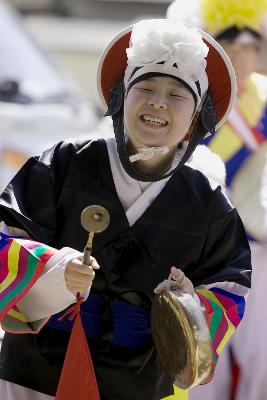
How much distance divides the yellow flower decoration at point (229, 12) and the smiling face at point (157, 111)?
218 centimetres

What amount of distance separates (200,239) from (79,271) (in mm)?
461

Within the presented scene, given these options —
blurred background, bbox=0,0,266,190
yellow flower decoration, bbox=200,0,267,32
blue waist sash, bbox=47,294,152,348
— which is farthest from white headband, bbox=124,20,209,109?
blurred background, bbox=0,0,266,190

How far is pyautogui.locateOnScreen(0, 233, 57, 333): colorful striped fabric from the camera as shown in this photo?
3.34 m

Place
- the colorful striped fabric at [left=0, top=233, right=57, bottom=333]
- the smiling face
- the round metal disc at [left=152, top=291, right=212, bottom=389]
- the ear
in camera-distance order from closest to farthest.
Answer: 1. the round metal disc at [left=152, top=291, right=212, bottom=389]
2. the colorful striped fabric at [left=0, top=233, right=57, bottom=333]
3. the smiling face
4. the ear

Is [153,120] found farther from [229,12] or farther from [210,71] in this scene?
[229,12]

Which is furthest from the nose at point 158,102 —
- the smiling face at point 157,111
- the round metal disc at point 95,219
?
the round metal disc at point 95,219

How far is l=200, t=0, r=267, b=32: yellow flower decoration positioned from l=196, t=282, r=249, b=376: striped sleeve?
91.8 inches

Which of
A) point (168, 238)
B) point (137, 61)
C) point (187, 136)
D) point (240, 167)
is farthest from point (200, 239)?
point (240, 167)

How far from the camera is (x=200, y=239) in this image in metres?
3.53

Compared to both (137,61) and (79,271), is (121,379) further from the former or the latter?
(137,61)

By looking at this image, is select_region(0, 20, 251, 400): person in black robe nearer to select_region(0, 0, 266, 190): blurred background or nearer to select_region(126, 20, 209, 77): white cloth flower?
select_region(126, 20, 209, 77): white cloth flower

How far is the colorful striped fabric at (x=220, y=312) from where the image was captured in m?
3.43

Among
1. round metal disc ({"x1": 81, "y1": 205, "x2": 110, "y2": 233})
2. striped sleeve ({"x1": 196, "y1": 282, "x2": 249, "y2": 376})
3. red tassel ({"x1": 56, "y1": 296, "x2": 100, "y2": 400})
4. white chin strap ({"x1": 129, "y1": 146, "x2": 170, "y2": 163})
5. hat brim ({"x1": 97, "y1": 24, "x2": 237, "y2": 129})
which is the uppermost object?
hat brim ({"x1": 97, "y1": 24, "x2": 237, "y2": 129})

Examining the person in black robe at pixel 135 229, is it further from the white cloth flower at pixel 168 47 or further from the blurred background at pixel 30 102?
the blurred background at pixel 30 102
